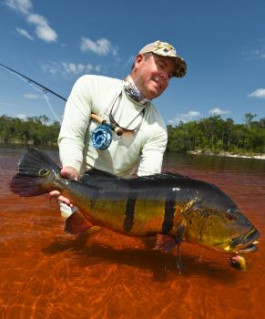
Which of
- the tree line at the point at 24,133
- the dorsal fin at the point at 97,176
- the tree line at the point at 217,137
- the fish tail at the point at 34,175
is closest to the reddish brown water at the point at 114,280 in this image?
the fish tail at the point at 34,175

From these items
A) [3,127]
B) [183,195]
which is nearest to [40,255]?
[183,195]

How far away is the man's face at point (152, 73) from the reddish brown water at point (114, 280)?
225 centimetres

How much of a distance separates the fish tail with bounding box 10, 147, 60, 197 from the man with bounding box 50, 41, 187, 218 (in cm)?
50

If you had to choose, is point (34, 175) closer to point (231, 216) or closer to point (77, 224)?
point (77, 224)

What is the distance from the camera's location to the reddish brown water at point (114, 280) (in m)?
3.22

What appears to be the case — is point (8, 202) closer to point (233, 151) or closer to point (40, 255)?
point (40, 255)

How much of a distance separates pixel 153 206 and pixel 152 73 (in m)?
1.83

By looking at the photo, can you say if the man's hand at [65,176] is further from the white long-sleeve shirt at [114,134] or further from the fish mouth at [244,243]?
the fish mouth at [244,243]

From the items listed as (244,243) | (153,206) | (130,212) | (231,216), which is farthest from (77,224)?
(244,243)

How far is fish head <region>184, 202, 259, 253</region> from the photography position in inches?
124

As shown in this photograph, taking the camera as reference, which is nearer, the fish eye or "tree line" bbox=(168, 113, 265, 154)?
the fish eye

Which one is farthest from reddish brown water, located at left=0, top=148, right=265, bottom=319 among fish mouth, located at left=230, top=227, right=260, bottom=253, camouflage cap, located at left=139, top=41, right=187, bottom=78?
camouflage cap, located at left=139, top=41, right=187, bottom=78

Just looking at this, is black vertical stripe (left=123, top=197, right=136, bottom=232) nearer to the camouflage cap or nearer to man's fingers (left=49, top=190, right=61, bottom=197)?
man's fingers (left=49, top=190, right=61, bottom=197)

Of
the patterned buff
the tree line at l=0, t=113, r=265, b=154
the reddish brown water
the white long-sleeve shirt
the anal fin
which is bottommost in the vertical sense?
the reddish brown water
